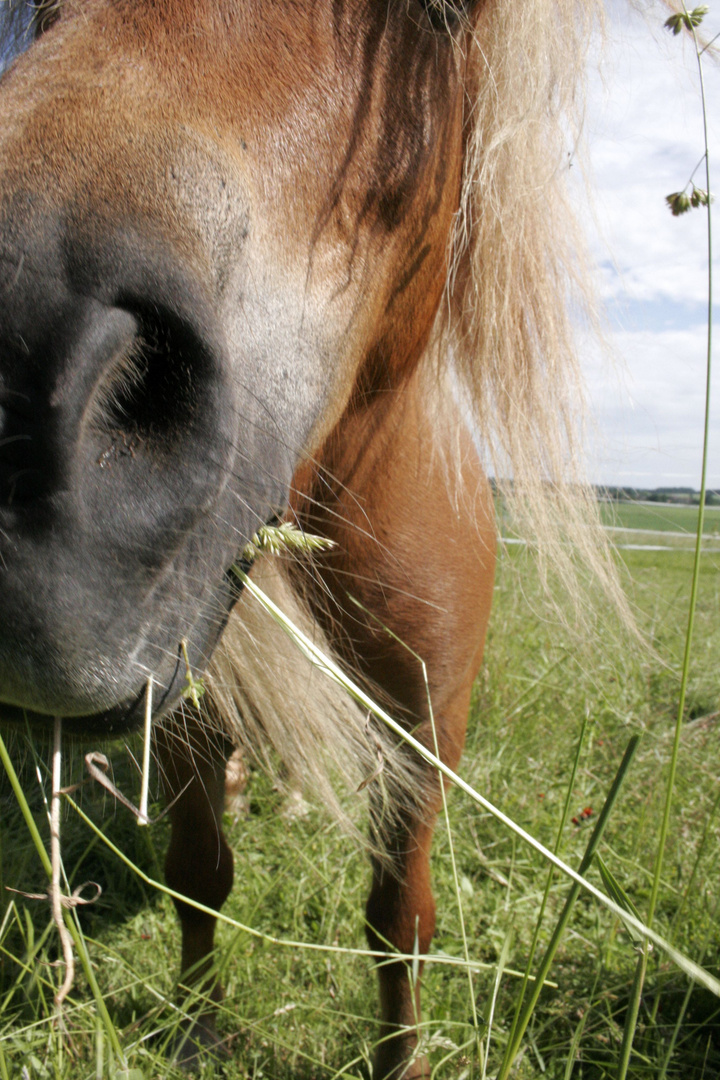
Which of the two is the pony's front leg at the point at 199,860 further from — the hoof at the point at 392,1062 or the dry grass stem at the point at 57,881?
the dry grass stem at the point at 57,881

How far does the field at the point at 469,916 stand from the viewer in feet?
4.86

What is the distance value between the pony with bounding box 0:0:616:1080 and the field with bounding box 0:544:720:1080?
0.20m

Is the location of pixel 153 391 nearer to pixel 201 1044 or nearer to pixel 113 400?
pixel 113 400

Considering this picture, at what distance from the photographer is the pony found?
731mm

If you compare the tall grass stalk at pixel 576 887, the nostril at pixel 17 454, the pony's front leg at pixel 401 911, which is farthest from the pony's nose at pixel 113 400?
the pony's front leg at pixel 401 911

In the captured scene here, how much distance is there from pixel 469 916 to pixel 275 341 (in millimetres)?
1971

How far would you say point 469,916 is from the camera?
229 centimetres

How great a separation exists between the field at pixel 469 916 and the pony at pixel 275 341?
0.64ft

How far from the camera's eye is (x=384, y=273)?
1.17 meters

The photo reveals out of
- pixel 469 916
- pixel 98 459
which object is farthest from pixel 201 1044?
pixel 98 459

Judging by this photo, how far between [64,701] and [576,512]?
1136 mm

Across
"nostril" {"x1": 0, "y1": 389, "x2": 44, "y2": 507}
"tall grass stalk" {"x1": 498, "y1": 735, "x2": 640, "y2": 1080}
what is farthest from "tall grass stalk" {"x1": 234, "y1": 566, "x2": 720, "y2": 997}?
"nostril" {"x1": 0, "y1": 389, "x2": 44, "y2": 507}

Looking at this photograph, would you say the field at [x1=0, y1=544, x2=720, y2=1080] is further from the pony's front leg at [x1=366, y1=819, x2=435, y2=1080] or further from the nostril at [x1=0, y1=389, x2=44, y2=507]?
the nostril at [x1=0, y1=389, x2=44, y2=507]

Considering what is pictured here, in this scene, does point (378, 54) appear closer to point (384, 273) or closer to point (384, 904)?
point (384, 273)
